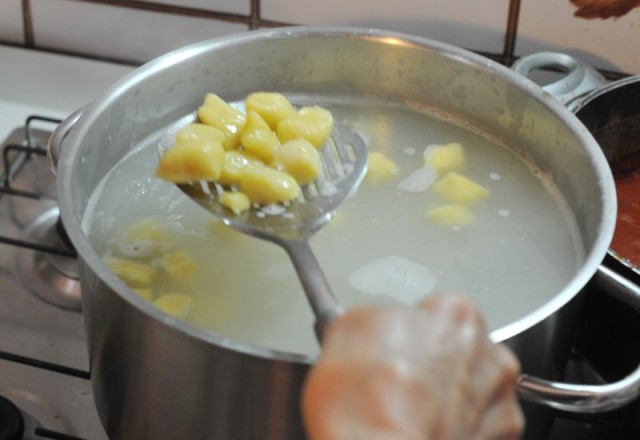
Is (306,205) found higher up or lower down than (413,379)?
lower down

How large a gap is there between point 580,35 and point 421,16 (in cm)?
14

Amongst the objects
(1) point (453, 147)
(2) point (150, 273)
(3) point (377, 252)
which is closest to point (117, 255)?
(2) point (150, 273)

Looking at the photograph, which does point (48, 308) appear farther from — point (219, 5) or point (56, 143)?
point (219, 5)

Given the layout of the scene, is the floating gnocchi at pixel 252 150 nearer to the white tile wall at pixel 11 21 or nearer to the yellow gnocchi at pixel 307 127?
the yellow gnocchi at pixel 307 127

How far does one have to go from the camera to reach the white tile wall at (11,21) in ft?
3.00

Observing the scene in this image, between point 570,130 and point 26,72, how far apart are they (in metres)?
0.54

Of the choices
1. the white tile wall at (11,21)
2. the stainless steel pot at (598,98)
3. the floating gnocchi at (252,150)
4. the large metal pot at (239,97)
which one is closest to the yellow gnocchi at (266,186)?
the floating gnocchi at (252,150)

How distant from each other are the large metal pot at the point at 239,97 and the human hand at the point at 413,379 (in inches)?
5.5

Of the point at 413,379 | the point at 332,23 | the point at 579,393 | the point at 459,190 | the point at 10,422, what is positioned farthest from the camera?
the point at 332,23

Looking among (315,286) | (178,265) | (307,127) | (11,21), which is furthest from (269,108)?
(11,21)

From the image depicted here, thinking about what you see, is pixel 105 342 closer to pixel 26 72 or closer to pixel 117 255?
A: pixel 117 255

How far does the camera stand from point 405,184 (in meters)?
0.74

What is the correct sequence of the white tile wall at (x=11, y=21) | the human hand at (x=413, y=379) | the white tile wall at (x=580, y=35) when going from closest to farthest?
1. the human hand at (x=413, y=379)
2. the white tile wall at (x=580, y=35)
3. the white tile wall at (x=11, y=21)

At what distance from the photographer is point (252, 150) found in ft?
2.24
